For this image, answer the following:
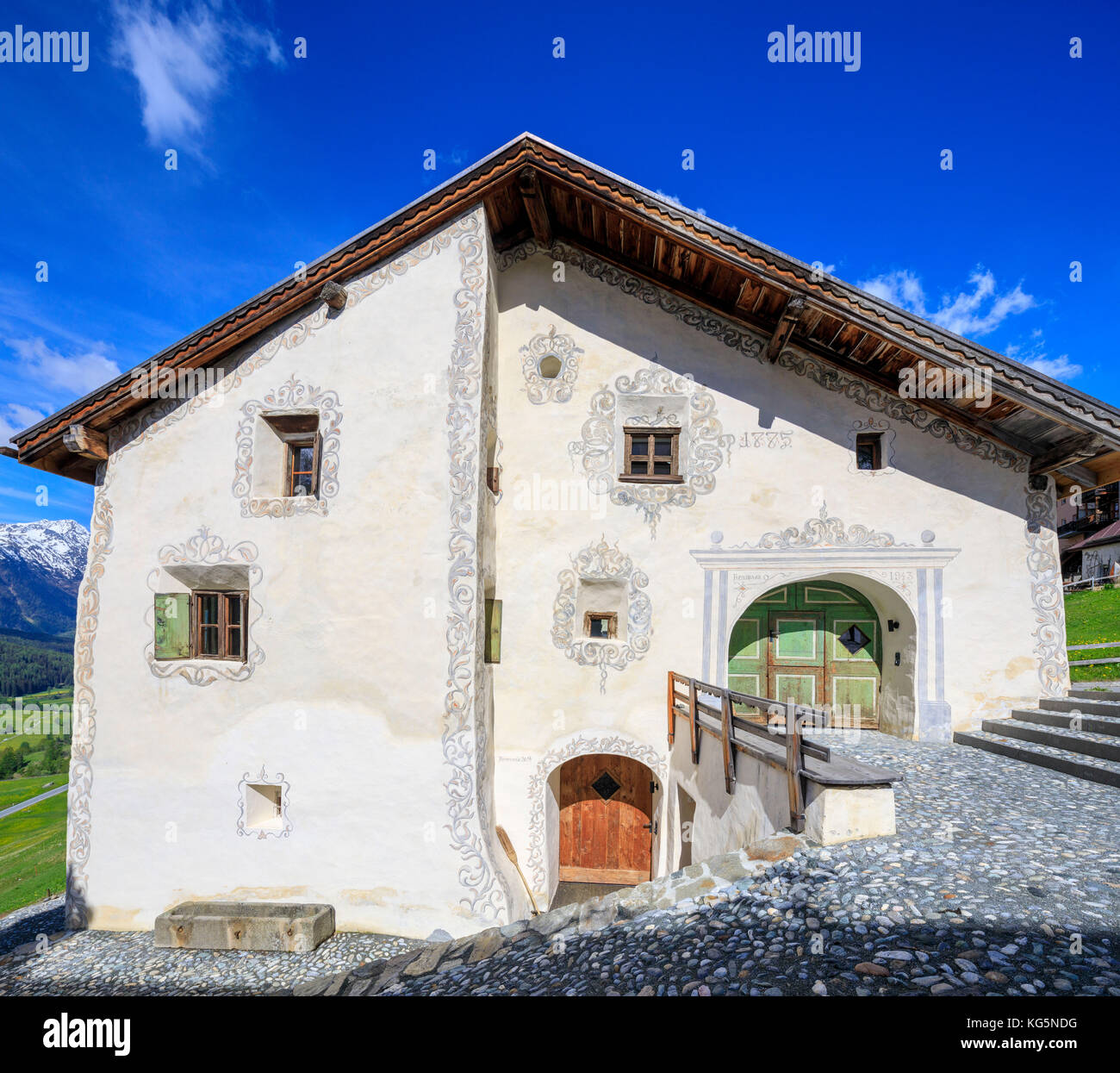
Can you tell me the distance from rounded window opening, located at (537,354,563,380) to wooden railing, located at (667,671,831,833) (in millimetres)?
5071

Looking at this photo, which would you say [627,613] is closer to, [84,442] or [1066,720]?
[1066,720]

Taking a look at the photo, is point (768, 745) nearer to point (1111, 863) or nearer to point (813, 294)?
point (1111, 863)

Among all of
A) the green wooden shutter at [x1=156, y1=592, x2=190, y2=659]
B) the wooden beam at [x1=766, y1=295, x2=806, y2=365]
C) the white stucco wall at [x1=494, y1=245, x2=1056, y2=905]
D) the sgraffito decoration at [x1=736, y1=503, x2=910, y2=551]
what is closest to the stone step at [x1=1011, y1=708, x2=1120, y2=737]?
the white stucco wall at [x1=494, y1=245, x2=1056, y2=905]

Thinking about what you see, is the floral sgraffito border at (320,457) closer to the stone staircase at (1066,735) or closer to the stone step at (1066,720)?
the stone staircase at (1066,735)

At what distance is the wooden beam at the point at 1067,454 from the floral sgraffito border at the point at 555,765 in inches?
271

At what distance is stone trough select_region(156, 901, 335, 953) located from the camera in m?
6.78

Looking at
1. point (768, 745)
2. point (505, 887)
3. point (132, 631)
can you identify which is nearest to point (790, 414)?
point (768, 745)

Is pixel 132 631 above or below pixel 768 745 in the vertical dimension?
above

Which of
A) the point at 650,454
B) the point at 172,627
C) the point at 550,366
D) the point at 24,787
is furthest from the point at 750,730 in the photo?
the point at 24,787

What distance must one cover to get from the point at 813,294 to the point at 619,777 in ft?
25.9

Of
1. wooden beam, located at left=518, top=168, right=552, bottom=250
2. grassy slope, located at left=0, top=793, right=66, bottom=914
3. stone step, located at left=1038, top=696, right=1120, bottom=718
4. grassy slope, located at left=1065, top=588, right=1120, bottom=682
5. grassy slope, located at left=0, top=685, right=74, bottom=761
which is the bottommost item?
grassy slope, located at left=0, top=685, right=74, bottom=761

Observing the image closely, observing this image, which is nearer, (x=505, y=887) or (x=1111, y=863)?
(x=1111, y=863)

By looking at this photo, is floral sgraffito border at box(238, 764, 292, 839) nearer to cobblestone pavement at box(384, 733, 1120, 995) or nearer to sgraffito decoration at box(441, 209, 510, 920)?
sgraffito decoration at box(441, 209, 510, 920)
